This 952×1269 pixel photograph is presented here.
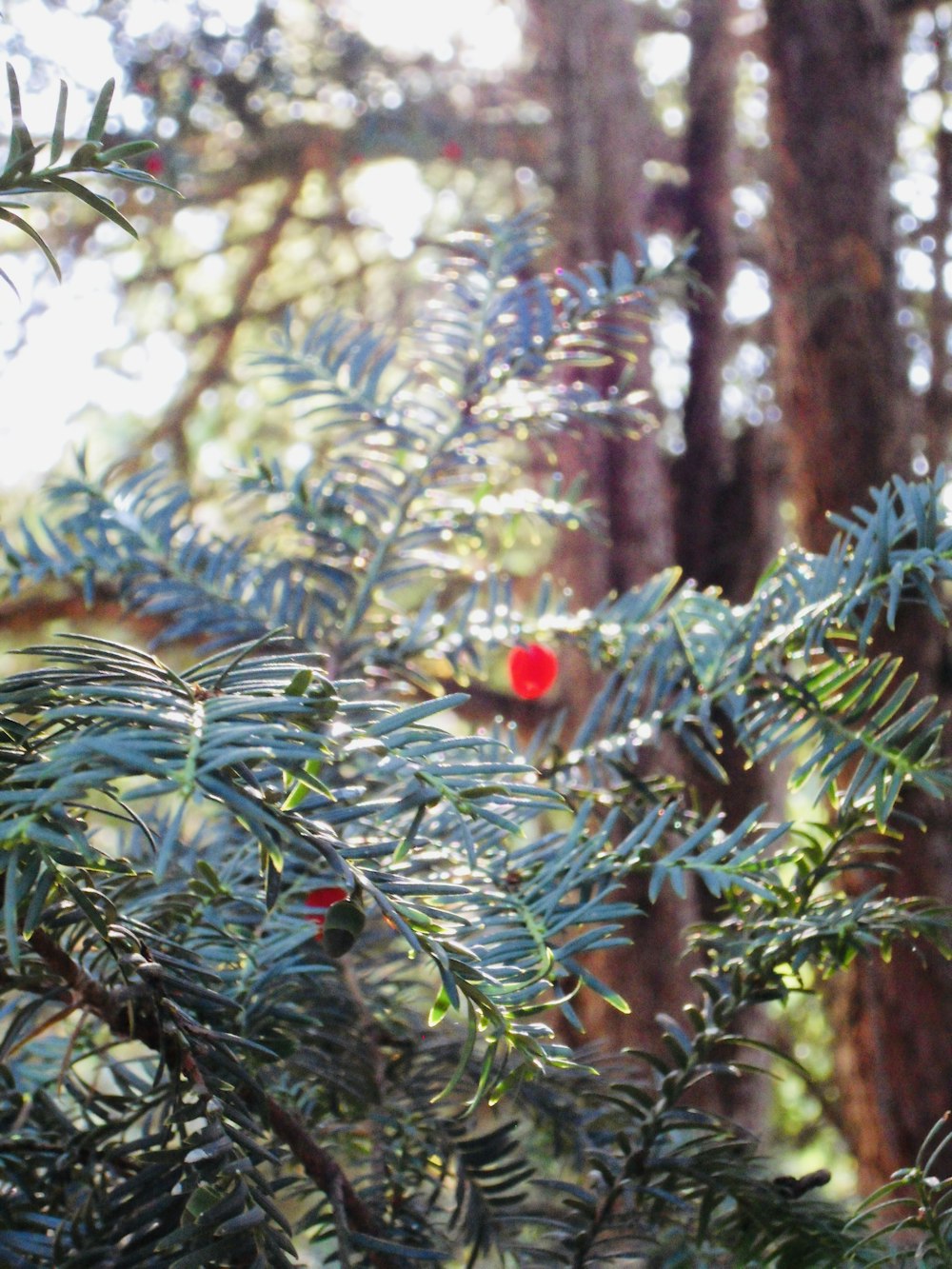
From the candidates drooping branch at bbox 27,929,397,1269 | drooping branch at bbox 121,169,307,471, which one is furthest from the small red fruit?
drooping branch at bbox 121,169,307,471

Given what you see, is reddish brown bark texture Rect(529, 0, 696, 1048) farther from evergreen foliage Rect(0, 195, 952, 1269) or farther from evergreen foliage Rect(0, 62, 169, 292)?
evergreen foliage Rect(0, 62, 169, 292)

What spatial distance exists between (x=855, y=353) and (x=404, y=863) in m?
1.34

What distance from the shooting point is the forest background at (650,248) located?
5.13ft

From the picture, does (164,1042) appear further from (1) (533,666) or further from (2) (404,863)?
(1) (533,666)

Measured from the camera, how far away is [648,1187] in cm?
55

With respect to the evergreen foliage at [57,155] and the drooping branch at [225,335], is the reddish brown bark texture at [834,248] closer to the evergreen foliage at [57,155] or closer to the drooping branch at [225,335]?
the evergreen foliage at [57,155]

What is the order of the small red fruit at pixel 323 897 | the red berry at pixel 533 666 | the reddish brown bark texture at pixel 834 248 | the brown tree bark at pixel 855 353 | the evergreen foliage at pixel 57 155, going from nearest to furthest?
1. the evergreen foliage at pixel 57 155
2. the small red fruit at pixel 323 897
3. the red berry at pixel 533 666
4. the brown tree bark at pixel 855 353
5. the reddish brown bark texture at pixel 834 248

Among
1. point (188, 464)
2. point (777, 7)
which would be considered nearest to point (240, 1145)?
point (777, 7)

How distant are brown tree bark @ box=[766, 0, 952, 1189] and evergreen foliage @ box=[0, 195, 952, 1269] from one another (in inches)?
27.7

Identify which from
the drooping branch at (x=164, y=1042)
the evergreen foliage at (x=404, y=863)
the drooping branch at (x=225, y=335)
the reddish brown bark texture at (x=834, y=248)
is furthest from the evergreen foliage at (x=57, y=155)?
the drooping branch at (x=225, y=335)

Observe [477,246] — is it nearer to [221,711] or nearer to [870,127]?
[221,711]

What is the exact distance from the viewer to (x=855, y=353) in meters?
1.62

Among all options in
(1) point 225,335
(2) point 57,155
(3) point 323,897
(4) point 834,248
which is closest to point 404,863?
(3) point 323,897

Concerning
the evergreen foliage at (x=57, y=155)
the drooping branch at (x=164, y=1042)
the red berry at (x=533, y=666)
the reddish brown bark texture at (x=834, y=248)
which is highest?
the reddish brown bark texture at (x=834, y=248)
